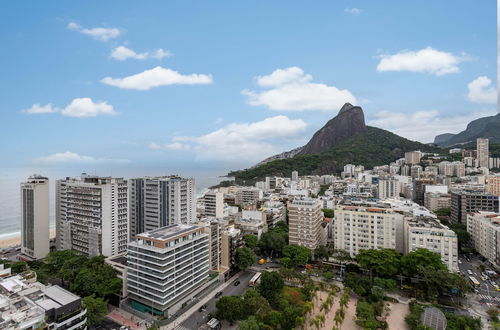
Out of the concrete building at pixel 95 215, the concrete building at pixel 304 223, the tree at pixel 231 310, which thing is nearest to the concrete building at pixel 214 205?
the concrete building at pixel 304 223

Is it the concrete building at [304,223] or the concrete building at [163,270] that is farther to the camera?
the concrete building at [304,223]

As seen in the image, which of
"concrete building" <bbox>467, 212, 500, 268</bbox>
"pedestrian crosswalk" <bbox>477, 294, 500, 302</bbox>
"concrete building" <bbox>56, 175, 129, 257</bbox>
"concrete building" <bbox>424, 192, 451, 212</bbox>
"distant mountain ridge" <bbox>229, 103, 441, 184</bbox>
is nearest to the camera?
"pedestrian crosswalk" <bbox>477, 294, 500, 302</bbox>

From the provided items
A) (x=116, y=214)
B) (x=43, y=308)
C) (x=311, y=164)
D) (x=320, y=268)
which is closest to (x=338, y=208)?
(x=320, y=268)

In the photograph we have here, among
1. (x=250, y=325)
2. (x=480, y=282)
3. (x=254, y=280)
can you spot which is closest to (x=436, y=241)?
(x=480, y=282)

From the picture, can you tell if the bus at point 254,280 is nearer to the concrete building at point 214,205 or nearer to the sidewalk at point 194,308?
the sidewalk at point 194,308

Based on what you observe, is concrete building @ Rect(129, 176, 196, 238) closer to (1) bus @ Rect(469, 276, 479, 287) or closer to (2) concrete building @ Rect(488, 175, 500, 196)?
(1) bus @ Rect(469, 276, 479, 287)

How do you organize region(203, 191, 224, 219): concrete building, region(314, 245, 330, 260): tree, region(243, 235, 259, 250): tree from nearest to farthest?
region(314, 245, 330, 260): tree, region(243, 235, 259, 250): tree, region(203, 191, 224, 219): concrete building

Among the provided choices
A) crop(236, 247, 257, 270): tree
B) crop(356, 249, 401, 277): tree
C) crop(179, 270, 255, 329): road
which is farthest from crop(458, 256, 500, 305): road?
crop(179, 270, 255, 329): road
